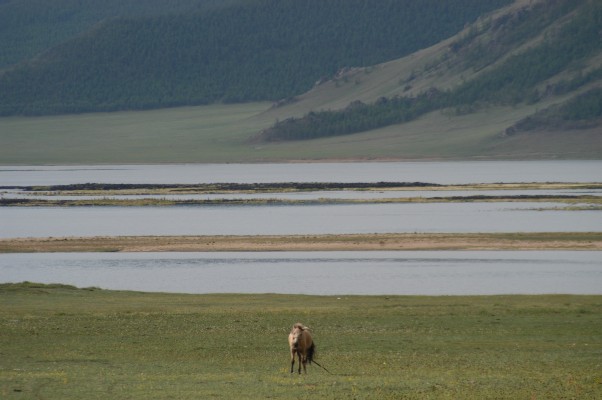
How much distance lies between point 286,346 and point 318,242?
32603 mm

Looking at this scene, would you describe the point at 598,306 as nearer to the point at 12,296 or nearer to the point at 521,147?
the point at 12,296

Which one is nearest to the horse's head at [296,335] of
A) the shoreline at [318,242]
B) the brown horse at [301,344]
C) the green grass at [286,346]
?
the brown horse at [301,344]

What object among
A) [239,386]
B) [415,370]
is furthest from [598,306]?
[239,386]

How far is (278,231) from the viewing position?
67.9 m

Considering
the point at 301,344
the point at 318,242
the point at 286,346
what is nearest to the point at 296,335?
the point at 301,344

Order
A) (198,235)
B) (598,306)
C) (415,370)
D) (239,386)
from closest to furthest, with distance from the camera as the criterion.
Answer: (239,386), (415,370), (598,306), (198,235)

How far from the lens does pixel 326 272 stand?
48.6 metres

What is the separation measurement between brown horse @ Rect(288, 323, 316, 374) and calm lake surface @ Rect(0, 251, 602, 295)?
1742 cm

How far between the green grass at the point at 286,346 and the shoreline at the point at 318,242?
20.0 m

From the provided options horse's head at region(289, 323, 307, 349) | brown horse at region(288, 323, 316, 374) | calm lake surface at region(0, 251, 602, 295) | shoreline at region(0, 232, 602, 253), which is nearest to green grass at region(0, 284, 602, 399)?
brown horse at region(288, 323, 316, 374)

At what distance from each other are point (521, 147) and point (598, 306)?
529 ft

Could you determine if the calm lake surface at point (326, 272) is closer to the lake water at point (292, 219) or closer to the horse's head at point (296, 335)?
the lake water at point (292, 219)

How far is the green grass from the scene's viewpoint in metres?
21.6

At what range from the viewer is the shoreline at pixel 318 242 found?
57062 mm
